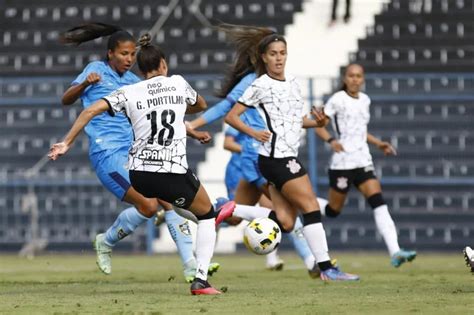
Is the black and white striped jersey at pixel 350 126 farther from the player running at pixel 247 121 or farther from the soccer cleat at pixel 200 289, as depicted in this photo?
the soccer cleat at pixel 200 289

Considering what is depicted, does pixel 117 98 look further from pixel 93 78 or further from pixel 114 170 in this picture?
pixel 114 170

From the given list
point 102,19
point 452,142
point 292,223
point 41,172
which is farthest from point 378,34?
point 292,223

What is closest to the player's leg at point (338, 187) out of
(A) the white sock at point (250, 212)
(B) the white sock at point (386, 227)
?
(B) the white sock at point (386, 227)

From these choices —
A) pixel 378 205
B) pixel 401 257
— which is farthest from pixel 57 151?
pixel 378 205

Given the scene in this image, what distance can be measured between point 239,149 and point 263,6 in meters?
8.30

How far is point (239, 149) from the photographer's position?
530 inches

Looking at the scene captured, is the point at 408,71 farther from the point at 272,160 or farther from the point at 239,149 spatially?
the point at 272,160

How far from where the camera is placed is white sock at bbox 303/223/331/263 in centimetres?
1071

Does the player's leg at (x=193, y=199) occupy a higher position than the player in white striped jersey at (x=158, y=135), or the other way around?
the player in white striped jersey at (x=158, y=135)

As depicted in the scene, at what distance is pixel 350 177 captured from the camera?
1313cm

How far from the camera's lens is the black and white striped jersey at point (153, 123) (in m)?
8.90

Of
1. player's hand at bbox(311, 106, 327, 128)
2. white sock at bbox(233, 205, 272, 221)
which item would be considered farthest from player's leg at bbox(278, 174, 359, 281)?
white sock at bbox(233, 205, 272, 221)

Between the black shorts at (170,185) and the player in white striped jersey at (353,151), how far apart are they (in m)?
4.28

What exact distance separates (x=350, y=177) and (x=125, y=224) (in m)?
2.97
